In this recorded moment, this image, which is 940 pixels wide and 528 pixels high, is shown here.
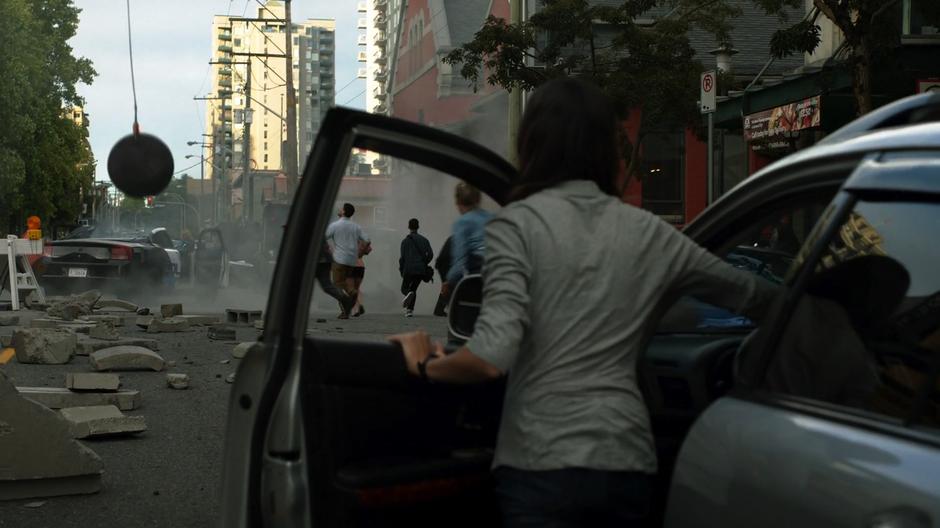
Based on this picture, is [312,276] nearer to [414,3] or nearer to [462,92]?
[462,92]

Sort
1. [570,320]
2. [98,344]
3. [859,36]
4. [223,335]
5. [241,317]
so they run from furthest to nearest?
[241,317] → [859,36] → [223,335] → [98,344] → [570,320]

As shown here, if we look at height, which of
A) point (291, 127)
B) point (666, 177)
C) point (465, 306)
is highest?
point (291, 127)

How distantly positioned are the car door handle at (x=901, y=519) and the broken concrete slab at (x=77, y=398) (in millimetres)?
7397

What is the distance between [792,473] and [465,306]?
1.25m

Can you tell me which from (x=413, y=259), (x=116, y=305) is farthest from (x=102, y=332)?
(x=413, y=259)

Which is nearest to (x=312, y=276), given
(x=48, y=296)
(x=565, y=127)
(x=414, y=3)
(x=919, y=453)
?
(x=565, y=127)

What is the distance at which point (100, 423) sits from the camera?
809 centimetres

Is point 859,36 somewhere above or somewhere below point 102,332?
above

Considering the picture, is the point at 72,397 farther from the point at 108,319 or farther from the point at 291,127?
the point at 291,127

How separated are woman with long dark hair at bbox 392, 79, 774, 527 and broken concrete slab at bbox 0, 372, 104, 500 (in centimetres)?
407

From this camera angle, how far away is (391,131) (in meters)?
2.90

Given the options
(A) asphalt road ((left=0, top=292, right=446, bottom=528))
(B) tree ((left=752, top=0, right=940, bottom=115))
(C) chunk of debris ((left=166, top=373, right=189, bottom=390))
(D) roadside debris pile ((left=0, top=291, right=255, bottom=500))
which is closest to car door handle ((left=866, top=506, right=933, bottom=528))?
(A) asphalt road ((left=0, top=292, right=446, bottom=528))

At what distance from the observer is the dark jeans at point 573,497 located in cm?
250

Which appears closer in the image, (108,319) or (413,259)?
(108,319)
